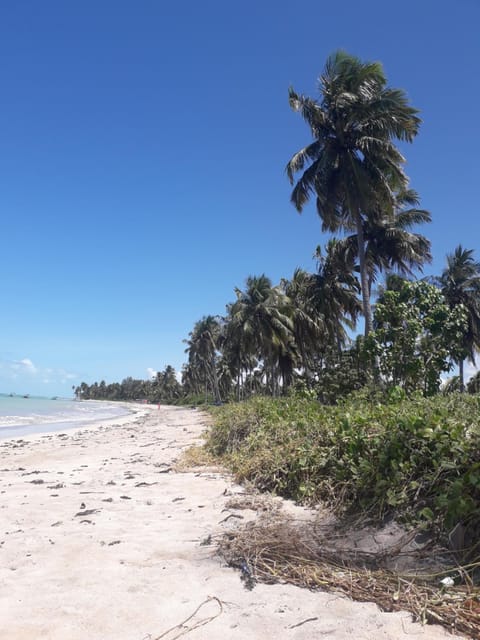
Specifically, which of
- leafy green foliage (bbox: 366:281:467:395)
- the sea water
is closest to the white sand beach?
leafy green foliage (bbox: 366:281:467:395)

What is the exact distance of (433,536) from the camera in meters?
3.26

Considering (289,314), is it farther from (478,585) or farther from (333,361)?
(478,585)

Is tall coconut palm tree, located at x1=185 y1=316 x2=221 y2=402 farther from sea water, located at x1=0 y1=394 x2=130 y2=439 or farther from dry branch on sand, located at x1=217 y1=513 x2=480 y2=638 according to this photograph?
dry branch on sand, located at x1=217 y1=513 x2=480 y2=638

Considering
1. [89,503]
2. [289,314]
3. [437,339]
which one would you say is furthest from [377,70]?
[89,503]

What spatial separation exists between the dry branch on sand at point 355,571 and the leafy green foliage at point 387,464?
371 millimetres

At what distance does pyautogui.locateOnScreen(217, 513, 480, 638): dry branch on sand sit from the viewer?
102 inches

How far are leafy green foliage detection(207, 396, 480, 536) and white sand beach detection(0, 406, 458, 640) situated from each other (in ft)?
2.79

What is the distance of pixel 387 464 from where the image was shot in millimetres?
4078

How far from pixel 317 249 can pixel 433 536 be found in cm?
2736

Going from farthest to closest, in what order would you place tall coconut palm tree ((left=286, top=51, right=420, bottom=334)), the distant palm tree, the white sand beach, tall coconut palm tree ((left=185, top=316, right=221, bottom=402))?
tall coconut palm tree ((left=185, top=316, right=221, bottom=402)) → the distant palm tree → tall coconut palm tree ((left=286, top=51, right=420, bottom=334)) → the white sand beach

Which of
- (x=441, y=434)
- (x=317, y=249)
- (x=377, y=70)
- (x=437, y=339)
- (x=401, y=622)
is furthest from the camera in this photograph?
(x=317, y=249)

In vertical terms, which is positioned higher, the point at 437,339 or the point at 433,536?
the point at 437,339

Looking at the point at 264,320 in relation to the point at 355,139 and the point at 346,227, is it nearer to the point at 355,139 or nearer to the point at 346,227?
the point at 346,227

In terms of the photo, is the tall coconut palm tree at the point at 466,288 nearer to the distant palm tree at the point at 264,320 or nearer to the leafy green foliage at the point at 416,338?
the distant palm tree at the point at 264,320
